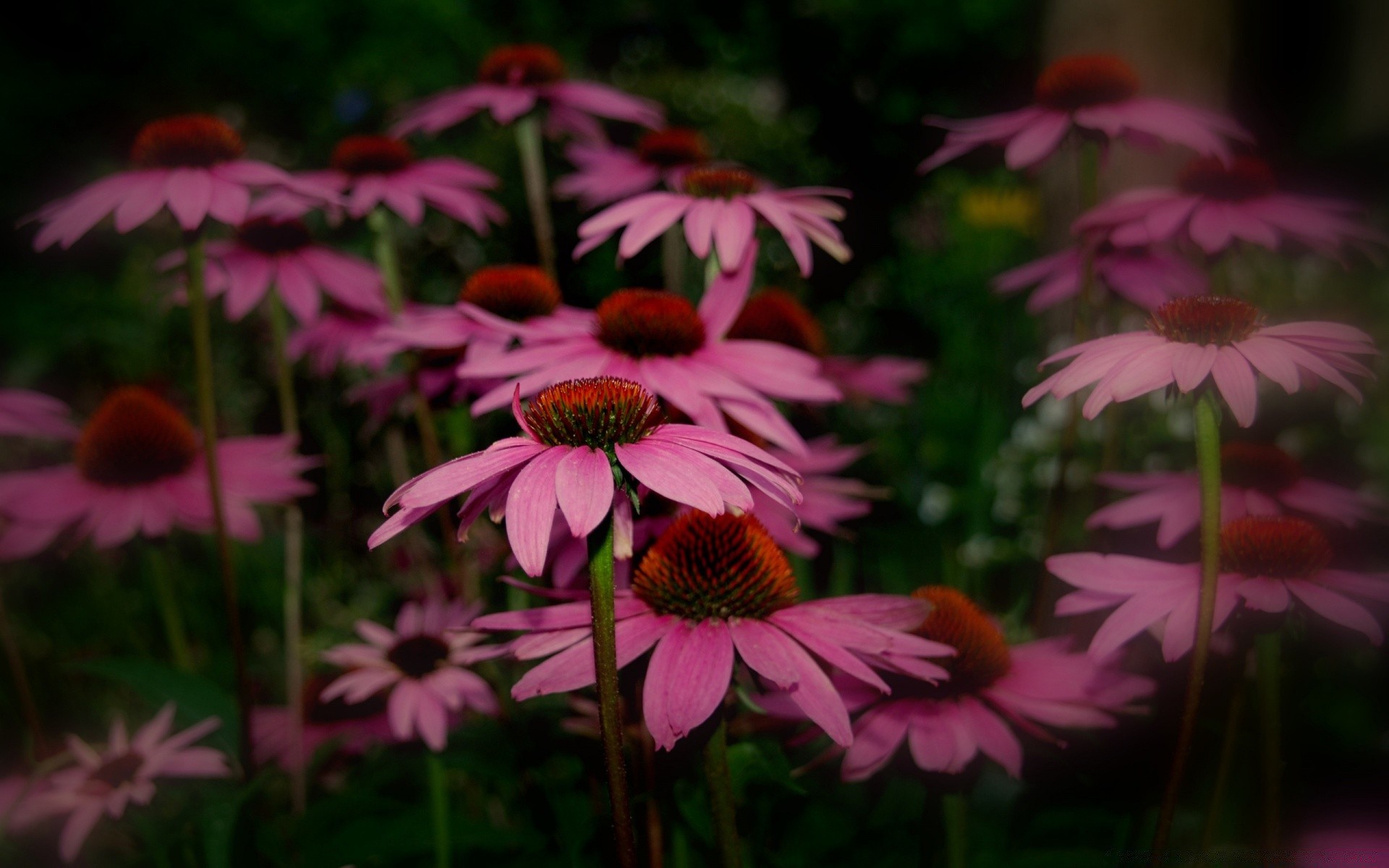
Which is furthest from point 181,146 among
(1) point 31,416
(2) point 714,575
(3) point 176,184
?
(2) point 714,575

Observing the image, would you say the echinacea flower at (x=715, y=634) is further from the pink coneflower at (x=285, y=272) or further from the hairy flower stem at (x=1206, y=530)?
the pink coneflower at (x=285, y=272)

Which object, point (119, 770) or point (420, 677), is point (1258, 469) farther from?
point (119, 770)

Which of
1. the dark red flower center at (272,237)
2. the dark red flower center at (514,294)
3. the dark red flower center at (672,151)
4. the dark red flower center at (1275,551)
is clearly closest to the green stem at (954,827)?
the dark red flower center at (1275,551)

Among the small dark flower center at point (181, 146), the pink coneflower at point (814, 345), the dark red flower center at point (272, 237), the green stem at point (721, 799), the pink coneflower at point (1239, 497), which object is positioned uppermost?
the small dark flower center at point (181, 146)

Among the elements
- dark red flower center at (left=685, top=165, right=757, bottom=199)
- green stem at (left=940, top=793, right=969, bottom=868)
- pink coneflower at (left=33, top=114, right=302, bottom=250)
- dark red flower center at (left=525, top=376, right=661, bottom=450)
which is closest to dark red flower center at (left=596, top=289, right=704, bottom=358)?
dark red flower center at (left=685, top=165, right=757, bottom=199)

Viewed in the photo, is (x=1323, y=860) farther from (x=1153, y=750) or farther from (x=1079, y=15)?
(x=1079, y=15)

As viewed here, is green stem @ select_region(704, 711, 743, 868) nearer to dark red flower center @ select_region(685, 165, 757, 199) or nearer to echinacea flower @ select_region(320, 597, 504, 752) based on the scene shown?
echinacea flower @ select_region(320, 597, 504, 752)
